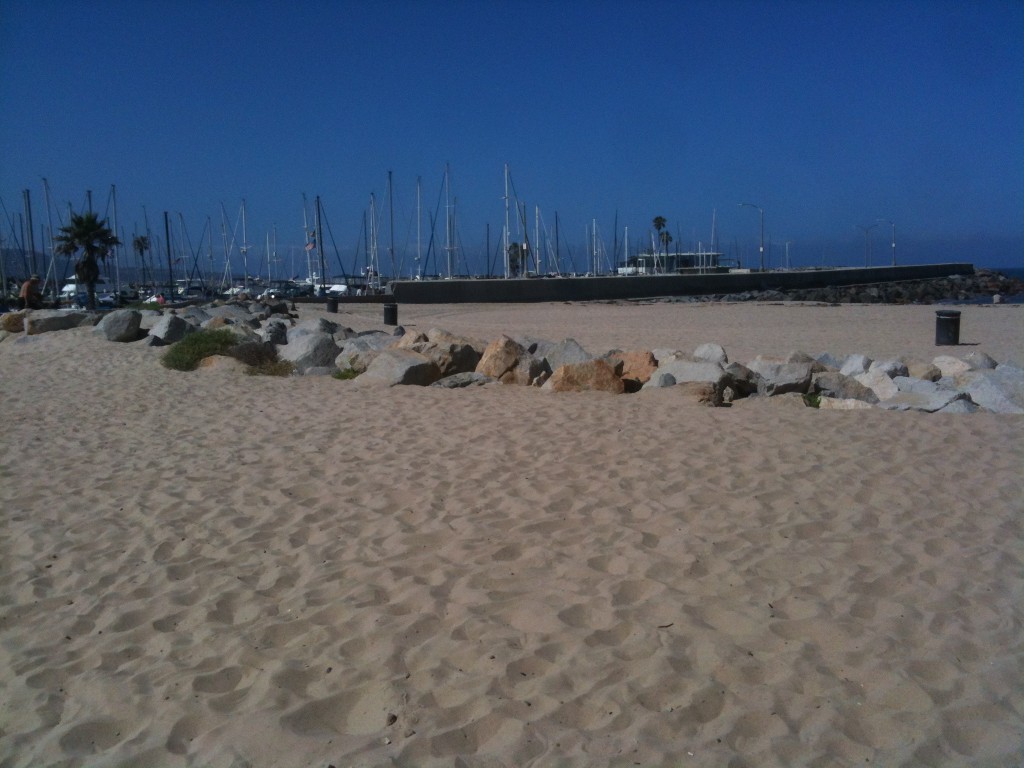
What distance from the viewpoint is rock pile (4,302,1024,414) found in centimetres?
1023

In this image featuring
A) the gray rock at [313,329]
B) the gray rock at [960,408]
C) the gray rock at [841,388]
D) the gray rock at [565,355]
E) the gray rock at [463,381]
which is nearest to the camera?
the gray rock at [960,408]

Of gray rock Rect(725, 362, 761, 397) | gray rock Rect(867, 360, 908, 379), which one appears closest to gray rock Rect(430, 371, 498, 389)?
gray rock Rect(725, 362, 761, 397)

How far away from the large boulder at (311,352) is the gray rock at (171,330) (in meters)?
3.82

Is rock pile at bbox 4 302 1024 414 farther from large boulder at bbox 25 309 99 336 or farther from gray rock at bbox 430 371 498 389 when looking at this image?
large boulder at bbox 25 309 99 336

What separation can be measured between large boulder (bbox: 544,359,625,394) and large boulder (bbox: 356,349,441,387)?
1779mm

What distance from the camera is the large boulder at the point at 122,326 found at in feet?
59.5

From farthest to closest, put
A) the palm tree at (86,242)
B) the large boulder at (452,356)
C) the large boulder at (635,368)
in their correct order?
the palm tree at (86,242)
the large boulder at (452,356)
the large boulder at (635,368)

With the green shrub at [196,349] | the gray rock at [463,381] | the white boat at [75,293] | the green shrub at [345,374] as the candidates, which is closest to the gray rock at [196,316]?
the green shrub at [196,349]

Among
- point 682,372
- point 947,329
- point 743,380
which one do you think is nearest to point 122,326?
point 682,372

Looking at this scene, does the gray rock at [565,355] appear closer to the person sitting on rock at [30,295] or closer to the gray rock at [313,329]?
the gray rock at [313,329]

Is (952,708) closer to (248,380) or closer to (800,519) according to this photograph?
(800,519)

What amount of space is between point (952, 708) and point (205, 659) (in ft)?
11.0

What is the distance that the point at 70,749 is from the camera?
353 centimetres

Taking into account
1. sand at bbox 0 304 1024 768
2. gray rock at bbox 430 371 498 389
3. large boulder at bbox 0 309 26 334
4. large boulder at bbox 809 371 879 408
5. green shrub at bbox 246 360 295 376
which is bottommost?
sand at bbox 0 304 1024 768
